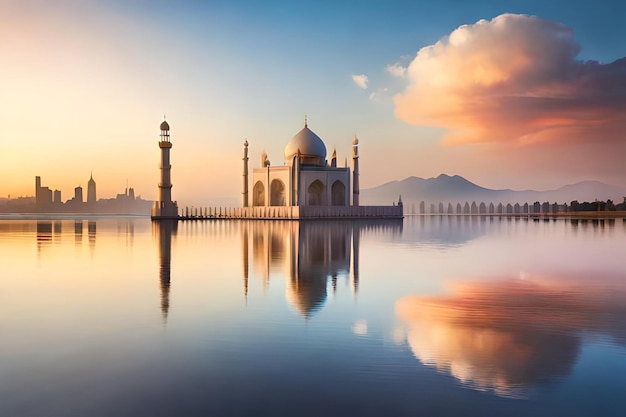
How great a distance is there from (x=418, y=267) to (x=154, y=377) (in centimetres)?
722

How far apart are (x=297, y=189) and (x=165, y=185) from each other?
9.91 metres

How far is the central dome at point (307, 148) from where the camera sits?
4297 centimetres

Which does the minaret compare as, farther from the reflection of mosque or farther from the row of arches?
the reflection of mosque

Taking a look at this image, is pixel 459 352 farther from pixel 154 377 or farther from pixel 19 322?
pixel 19 322

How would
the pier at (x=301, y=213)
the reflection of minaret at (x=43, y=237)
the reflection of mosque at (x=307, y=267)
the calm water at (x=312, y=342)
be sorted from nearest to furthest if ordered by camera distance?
the calm water at (x=312, y=342) → the reflection of mosque at (x=307, y=267) → the reflection of minaret at (x=43, y=237) → the pier at (x=301, y=213)

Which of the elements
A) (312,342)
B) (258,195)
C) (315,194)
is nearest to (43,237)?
(312,342)

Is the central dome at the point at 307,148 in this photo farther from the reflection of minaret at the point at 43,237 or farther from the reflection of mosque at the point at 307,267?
the reflection of mosque at the point at 307,267

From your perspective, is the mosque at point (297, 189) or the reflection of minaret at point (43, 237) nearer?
the reflection of minaret at point (43, 237)

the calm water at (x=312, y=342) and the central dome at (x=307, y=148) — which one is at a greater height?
the central dome at (x=307, y=148)

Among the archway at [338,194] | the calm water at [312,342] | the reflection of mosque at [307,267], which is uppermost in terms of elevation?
the archway at [338,194]

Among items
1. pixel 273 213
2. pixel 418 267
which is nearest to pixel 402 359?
pixel 418 267

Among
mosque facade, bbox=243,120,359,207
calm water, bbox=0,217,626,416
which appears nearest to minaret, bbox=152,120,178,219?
mosque facade, bbox=243,120,359,207

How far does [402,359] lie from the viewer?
162 inches

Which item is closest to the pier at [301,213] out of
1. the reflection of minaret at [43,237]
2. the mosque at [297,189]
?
the mosque at [297,189]
